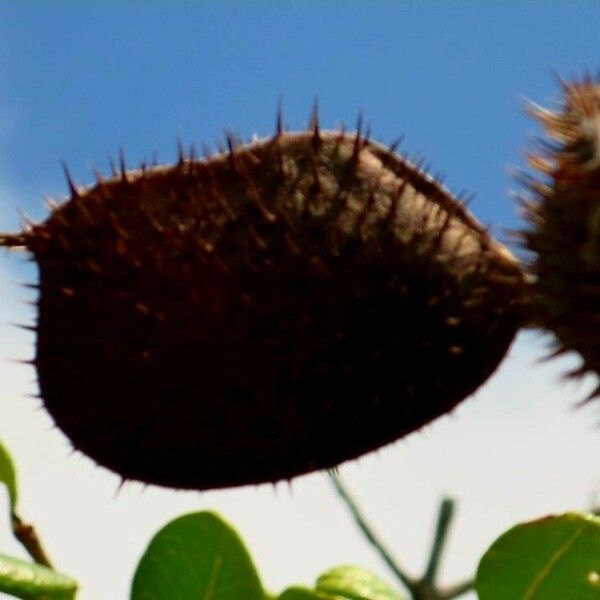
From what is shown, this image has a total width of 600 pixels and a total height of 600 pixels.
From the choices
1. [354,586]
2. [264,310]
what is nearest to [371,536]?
[354,586]

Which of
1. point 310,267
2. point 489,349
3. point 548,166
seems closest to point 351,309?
point 310,267

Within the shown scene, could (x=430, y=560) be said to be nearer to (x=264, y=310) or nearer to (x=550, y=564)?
(x=550, y=564)

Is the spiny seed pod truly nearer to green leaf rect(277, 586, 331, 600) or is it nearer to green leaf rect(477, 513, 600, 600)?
green leaf rect(477, 513, 600, 600)

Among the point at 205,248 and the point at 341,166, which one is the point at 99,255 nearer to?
the point at 205,248

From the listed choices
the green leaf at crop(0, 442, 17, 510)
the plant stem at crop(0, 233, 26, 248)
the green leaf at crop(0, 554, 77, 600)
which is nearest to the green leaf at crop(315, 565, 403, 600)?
the green leaf at crop(0, 554, 77, 600)

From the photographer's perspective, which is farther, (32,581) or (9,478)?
(9,478)

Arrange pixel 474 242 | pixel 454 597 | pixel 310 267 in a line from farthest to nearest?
pixel 474 242, pixel 310 267, pixel 454 597
